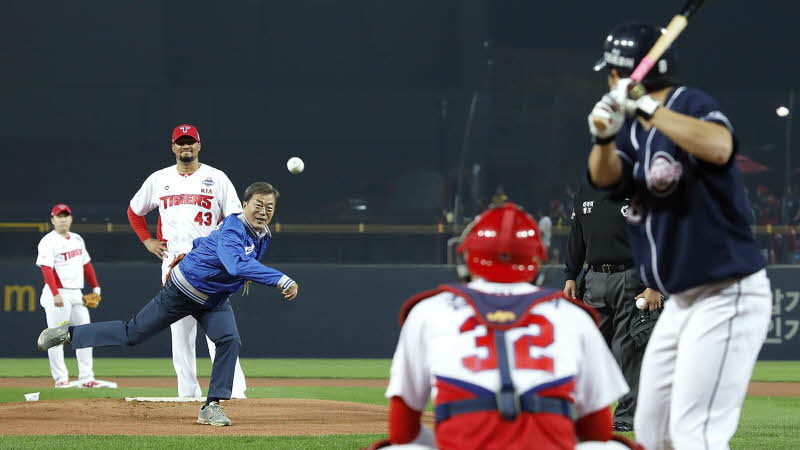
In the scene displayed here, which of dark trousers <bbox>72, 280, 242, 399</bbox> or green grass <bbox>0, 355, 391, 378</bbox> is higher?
dark trousers <bbox>72, 280, 242, 399</bbox>

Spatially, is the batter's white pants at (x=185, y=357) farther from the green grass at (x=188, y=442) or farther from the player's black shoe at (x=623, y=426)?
the player's black shoe at (x=623, y=426)

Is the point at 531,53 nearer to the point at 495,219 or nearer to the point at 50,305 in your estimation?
the point at 50,305

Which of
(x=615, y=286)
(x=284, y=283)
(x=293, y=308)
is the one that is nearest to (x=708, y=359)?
(x=615, y=286)

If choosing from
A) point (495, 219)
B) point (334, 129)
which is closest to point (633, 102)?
point (495, 219)

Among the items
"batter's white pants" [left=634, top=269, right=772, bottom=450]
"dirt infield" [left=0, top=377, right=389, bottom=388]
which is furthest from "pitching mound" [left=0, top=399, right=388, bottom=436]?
"batter's white pants" [left=634, top=269, right=772, bottom=450]

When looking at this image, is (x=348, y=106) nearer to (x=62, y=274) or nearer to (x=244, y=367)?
(x=244, y=367)

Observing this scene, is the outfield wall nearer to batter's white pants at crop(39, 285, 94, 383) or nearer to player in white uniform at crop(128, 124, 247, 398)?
batter's white pants at crop(39, 285, 94, 383)

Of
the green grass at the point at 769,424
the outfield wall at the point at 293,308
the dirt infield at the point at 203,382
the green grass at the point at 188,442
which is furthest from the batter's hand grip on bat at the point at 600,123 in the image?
the outfield wall at the point at 293,308
